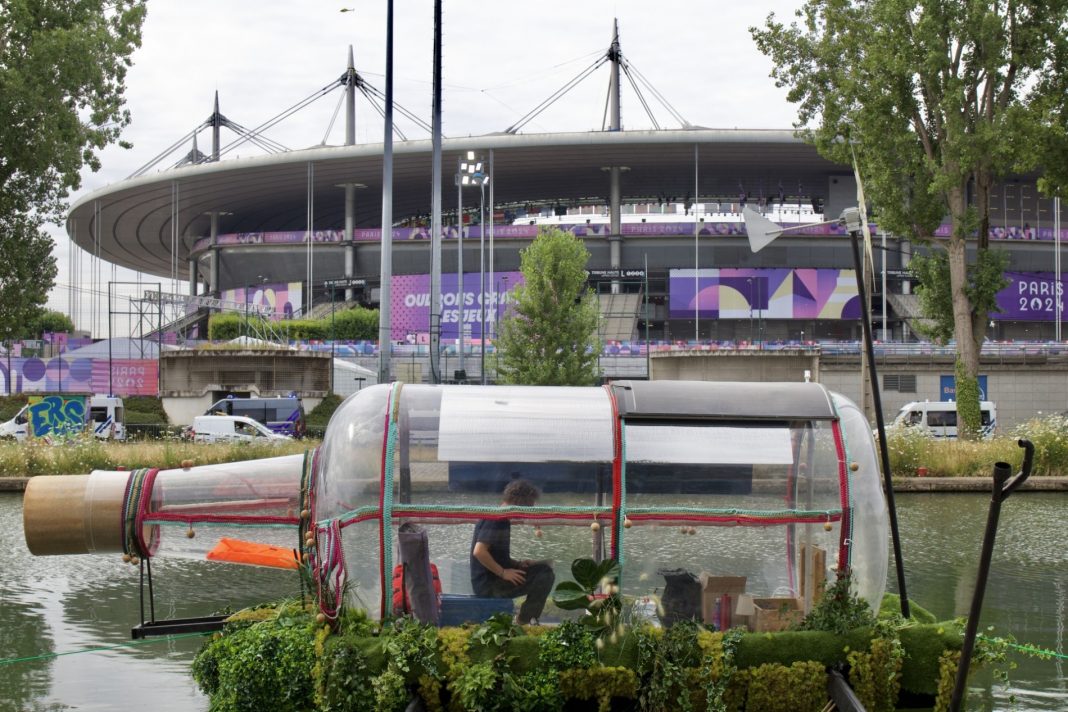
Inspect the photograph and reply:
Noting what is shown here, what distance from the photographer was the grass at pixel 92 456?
72.6 ft

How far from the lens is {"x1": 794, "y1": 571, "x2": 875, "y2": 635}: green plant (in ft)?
23.2

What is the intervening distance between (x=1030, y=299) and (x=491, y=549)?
229 ft

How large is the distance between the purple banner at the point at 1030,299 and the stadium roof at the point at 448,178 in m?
13.0

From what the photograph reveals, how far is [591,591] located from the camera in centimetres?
697

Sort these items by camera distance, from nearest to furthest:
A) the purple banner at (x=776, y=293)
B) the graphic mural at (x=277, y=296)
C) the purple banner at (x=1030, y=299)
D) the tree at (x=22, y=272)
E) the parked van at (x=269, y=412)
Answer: the tree at (x=22, y=272)
the parked van at (x=269, y=412)
the purple banner at (x=776, y=293)
the purple banner at (x=1030, y=299)
the graphic mural at (x=277, y=296)

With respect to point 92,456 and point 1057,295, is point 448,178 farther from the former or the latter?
point 92,456

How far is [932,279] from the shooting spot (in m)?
27.4

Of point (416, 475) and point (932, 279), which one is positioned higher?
point (932, 279)

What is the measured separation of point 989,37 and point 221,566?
789 inches

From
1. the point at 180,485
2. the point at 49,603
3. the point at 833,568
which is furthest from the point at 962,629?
the point at 49,603

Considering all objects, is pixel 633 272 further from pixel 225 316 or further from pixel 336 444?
pixel 336 444

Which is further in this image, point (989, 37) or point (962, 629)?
point (989, 37)

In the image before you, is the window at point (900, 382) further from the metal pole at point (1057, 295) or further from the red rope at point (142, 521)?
the red rope at point (142, 521)

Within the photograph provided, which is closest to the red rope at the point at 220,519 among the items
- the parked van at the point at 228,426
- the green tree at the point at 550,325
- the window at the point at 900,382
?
the parked van at the point at 228,426
